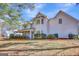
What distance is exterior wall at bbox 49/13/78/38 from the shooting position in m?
1.86

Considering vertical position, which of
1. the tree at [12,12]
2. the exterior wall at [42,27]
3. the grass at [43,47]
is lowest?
the grass at [43,47]

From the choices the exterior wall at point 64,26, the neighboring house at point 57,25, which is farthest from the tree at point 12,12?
the exterior wall at point 64,26

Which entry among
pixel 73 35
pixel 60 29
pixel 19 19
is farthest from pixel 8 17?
pixel 73 35

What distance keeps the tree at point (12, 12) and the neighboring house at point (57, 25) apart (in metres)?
0.15

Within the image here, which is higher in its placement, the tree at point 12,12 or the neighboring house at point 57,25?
the tree at point 12,12

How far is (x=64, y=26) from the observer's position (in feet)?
6.13

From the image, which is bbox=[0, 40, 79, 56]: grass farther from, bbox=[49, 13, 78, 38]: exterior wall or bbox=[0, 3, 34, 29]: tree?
bbox=[0, 3, 34, 29]: tree

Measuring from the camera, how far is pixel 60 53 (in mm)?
1861

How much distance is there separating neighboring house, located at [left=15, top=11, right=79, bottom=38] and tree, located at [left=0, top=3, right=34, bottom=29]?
15 cm

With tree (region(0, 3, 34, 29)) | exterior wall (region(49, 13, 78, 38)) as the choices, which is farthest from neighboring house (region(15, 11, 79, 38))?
tree (region(0, 3, 34, 29))

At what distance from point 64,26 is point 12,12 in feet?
1.92

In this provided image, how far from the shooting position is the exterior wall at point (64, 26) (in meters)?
1.86

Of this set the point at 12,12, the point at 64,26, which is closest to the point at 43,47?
the point at 64,26

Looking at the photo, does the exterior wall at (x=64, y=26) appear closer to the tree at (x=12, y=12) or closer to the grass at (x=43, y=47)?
the grass at (x=43, y=47)
